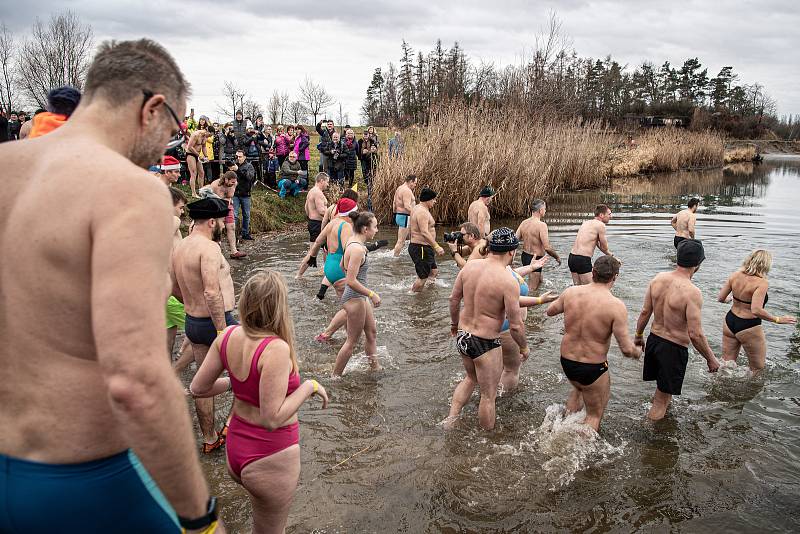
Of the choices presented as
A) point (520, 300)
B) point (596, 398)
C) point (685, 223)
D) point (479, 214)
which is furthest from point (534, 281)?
point (596, 398)

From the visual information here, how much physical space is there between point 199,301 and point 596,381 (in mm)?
3887

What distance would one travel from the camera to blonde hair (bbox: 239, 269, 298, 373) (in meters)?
2.96

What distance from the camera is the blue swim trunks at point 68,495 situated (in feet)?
4.47

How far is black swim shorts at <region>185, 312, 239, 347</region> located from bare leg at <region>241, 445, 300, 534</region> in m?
2.26

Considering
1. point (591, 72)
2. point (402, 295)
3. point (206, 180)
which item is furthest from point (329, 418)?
point (591, 72)

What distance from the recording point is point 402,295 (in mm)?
10484

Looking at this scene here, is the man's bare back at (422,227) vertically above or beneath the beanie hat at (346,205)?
beneath

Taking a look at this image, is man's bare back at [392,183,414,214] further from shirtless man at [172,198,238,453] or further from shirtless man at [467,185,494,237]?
shirtless man at [172,198,238,453]

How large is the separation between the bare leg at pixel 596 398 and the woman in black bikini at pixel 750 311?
2.61m

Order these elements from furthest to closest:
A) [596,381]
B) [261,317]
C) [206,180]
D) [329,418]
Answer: [206,180] → [329,418] → [596,381] → [261,317]

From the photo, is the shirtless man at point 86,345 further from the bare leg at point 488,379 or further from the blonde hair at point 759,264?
the blonde hair at point 759,264

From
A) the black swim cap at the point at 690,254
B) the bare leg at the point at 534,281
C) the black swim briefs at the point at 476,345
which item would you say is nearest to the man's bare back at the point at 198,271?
the black swim briefs at the point at 476,345

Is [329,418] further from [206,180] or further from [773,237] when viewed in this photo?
[773,237]

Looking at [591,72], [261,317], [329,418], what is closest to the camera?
[261,317]
